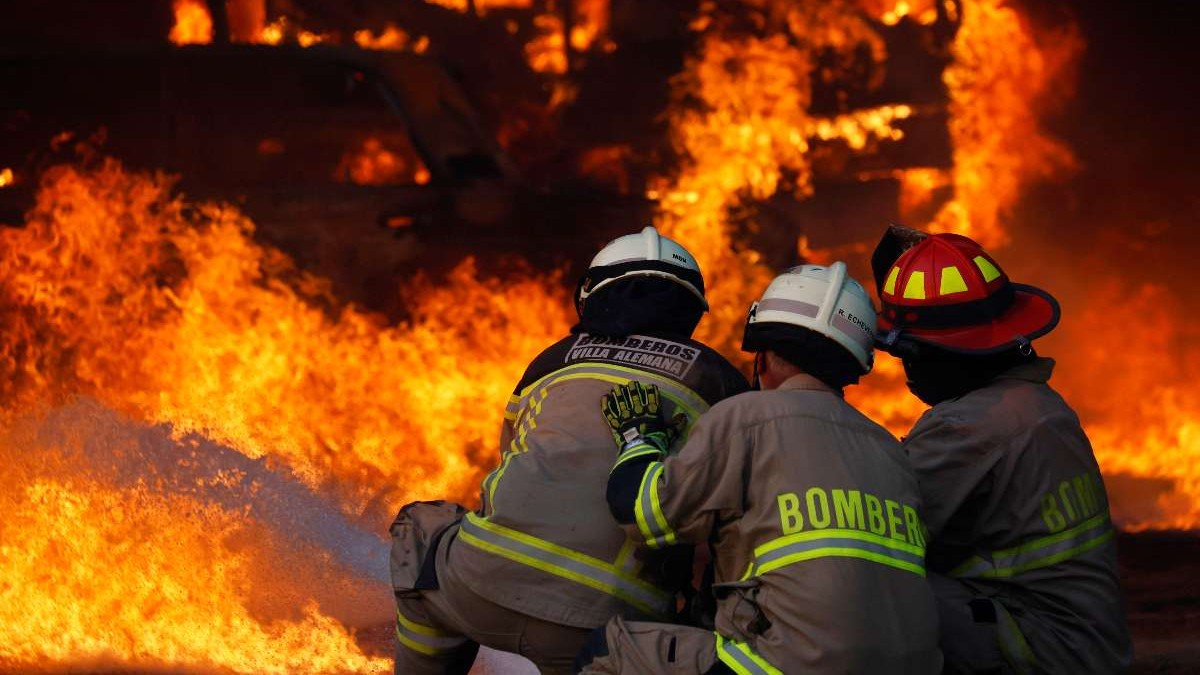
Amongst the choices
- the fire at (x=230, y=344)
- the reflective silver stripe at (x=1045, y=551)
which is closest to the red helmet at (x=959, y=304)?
the reflective silver stripe at (x=1045, y=551)

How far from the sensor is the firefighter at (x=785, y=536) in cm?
275

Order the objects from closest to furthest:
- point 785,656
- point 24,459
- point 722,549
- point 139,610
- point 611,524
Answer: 1. point 785,656
2. point 722,549
3. point 611,524
4. point 139,610
5. point 24,459

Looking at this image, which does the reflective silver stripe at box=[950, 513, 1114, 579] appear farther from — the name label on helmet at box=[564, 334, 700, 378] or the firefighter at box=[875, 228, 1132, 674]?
the name label on helmet at box=[564, 334, 700, 378]

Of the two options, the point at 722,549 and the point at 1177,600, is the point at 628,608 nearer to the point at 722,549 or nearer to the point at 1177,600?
the point at 722,549

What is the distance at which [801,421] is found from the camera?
291 cm

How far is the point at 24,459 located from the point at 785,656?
5112 millimetres

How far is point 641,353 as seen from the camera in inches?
141

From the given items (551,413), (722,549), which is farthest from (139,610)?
(722,549)

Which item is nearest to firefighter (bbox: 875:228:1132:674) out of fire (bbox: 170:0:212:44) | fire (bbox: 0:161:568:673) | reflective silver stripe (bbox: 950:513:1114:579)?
reflective silver stripe (bbox: 950:513:1114:579)

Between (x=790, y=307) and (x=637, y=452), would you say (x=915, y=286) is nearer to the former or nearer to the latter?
(x=790, y=307)

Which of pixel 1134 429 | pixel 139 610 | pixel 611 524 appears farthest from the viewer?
pixel 1134 429

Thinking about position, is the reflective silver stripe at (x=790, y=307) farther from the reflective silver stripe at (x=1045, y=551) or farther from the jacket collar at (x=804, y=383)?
the reflective silver stripe at (x=1045, y=551)

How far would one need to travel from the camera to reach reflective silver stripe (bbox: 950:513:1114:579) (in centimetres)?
333

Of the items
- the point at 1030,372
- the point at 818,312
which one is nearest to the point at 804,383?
the point at 818,312
